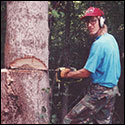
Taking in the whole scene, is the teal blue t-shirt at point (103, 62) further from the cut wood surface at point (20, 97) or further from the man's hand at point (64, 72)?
the cut wood surface at point (20, 97)

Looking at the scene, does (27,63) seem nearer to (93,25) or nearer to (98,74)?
(98,74)

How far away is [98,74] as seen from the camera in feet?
9.21

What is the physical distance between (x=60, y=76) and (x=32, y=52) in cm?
96

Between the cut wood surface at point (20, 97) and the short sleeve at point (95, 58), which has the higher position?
the short sleeve at point (95, 58)

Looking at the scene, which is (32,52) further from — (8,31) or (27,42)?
(8,31)

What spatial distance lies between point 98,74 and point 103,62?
0.58ft

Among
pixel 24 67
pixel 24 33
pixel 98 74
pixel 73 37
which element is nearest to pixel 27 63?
pixel 24 67

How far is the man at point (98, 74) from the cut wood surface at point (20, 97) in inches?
30.2

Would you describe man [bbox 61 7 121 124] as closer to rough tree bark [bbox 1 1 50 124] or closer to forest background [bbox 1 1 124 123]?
rough tree bark [bbox 1 1 50 124]

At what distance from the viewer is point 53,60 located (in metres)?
5.05

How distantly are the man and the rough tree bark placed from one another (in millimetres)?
685

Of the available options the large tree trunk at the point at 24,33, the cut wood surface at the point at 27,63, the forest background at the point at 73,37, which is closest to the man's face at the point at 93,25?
the large tree trunk at the point at 24,33

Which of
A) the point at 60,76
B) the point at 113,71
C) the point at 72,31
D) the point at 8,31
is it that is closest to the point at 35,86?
the point at 8,31

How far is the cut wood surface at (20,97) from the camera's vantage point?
217cm
